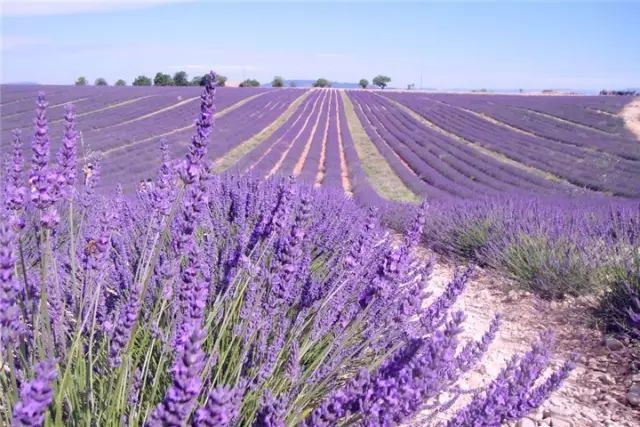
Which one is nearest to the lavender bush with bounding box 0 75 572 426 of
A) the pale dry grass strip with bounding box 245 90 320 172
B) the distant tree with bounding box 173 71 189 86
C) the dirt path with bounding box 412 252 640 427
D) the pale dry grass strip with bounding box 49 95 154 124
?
the dirt path with bounding box 412 252 640 427

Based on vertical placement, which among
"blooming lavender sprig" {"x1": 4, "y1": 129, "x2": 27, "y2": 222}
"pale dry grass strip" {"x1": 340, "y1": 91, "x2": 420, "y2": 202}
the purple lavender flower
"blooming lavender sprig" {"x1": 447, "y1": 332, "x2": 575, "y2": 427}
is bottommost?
"pale dry grass strip" {"x1": 340, "y1": 91, "x2": 420, "y2": 202}

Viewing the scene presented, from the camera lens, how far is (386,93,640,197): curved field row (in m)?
12.7

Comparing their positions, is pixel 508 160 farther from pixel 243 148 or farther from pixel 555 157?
pixel 243 148

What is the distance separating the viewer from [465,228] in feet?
20.2

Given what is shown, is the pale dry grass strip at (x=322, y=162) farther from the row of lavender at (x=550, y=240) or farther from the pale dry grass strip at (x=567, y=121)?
the pale dry grass strip at (x=567, y=121)

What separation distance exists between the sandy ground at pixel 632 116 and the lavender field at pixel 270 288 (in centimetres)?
1318

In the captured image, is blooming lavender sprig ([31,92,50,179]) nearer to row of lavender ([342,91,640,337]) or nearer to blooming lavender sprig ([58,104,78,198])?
blooming lavender sprig ([58,104,78,198])

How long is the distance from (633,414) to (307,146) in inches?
631

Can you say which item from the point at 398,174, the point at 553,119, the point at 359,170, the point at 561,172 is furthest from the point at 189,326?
the point at 553,119

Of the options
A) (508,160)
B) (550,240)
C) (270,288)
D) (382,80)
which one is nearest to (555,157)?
(508,160)

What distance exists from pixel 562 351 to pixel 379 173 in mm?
11263

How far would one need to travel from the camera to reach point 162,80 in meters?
56.3

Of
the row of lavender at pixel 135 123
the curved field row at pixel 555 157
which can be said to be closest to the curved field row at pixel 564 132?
the curved field row at pixel 555 157

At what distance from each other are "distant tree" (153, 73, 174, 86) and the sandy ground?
1704 inches
